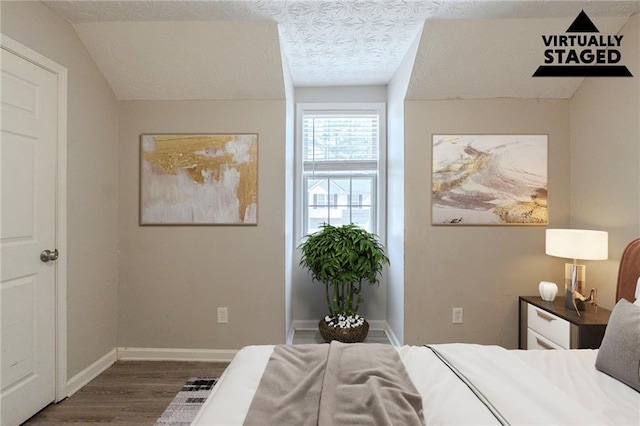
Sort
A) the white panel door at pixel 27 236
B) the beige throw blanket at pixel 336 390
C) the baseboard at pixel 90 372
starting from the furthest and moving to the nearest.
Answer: the baseboard at pixel 90 372 < the white panel door at pixel 27 236 < the beige throw blanket at pixel 336 390

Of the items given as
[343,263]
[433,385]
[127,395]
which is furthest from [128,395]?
[433,385]

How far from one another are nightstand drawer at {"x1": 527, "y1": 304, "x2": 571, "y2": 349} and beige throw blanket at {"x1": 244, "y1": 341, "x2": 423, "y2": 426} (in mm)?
1412

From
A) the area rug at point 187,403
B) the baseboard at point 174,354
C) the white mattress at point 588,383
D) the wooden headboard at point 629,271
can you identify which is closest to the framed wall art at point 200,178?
the baseboard at point 174,354

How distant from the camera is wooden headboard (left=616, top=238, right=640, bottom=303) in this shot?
1981 millimetres

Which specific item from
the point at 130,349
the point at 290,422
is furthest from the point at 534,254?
the point at 130,349

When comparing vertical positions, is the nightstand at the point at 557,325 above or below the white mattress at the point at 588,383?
below

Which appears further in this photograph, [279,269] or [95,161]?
[279,269]

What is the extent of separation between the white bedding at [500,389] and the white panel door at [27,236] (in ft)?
4.76

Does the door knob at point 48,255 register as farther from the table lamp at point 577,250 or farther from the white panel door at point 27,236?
the table lamp at point 577,250

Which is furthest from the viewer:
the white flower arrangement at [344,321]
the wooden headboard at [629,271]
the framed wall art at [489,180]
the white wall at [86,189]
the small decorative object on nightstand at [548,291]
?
the white flower arrangement at [344,321]

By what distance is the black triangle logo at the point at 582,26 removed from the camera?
228 centimetres

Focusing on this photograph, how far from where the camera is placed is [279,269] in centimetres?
287

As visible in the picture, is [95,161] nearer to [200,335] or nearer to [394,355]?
[200,335]

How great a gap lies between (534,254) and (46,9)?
3.91 m
